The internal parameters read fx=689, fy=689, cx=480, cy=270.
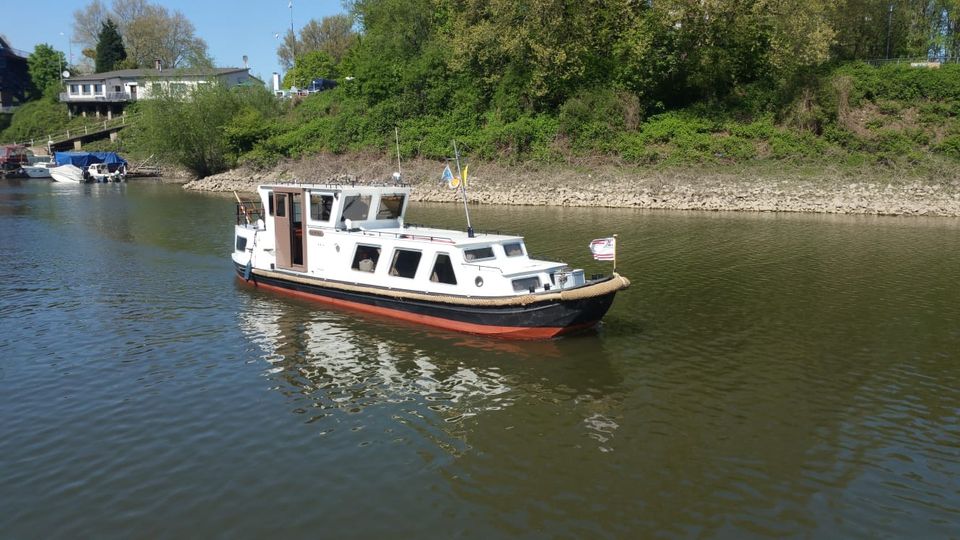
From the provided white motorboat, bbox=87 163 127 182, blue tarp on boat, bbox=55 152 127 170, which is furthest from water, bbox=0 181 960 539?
blue tarp on boat, bbox=55 152 127 170

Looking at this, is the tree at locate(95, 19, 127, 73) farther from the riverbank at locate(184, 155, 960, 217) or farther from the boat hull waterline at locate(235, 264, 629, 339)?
the boat hull waterline at locate(235, 264, 629, 339)

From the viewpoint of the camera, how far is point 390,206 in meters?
24.6

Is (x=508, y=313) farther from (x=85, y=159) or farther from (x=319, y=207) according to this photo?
(x=85, y=159)

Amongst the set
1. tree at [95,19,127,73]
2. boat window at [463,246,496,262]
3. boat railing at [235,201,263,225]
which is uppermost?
tree at [95,19,127,73]

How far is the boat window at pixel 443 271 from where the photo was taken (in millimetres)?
20109

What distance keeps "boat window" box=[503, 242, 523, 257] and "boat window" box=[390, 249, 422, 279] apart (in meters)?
2.66

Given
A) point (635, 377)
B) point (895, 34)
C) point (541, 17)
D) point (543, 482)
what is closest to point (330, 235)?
point (635, 377)

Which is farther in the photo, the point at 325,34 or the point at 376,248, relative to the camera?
the point at 325,34

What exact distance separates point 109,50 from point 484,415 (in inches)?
5001

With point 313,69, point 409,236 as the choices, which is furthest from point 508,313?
point 313,69

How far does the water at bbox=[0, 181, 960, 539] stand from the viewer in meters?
10.9

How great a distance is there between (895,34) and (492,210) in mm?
44620

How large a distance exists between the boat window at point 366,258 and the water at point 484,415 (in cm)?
160

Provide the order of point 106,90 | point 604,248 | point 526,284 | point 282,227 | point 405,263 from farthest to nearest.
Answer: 1. point 106,90
2. point 282,227
3. point 405,263
4. point 526,284
5. point 604,248
